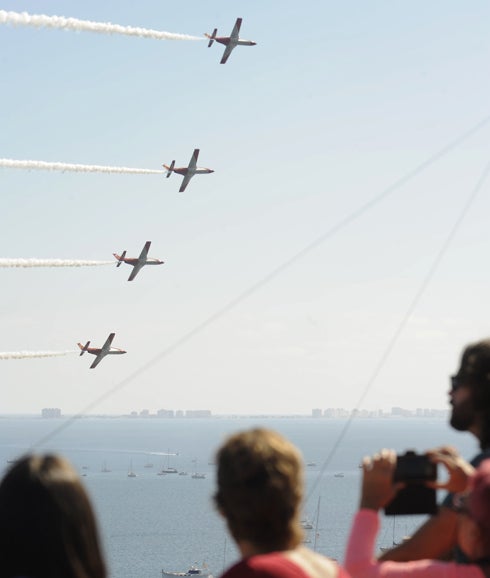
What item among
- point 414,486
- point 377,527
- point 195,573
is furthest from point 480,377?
point 195,573

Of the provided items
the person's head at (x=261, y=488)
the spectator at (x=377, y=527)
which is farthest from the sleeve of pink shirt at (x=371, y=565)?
the person's head at (x=261, y=488)

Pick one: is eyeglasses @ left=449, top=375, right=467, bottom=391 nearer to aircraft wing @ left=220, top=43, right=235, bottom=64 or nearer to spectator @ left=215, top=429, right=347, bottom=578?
spectator @ left=215, top=429, right=347, bottom=578

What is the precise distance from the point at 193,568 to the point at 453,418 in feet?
597

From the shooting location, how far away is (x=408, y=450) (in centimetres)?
568

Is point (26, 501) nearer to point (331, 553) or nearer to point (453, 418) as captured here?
point (453, 418)

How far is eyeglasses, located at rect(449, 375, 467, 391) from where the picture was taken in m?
6.44

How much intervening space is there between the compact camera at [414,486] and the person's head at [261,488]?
713 millimetres

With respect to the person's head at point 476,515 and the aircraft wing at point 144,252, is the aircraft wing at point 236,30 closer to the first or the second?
the aircraft wing at point 144,252

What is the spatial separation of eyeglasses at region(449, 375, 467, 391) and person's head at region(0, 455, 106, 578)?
2.85 meters

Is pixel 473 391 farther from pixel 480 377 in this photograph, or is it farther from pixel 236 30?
pixel 236 30

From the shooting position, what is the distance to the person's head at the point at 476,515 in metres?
4.94

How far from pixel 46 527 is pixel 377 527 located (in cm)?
195

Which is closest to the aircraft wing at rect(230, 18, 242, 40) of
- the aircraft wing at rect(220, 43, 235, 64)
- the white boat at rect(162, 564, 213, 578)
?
the aircraft wing at rect(220, 43, 235, 64)

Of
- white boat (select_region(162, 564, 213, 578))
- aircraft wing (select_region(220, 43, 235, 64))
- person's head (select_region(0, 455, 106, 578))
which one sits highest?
aircraft wing (select_region(220, 43, 235, 64))
